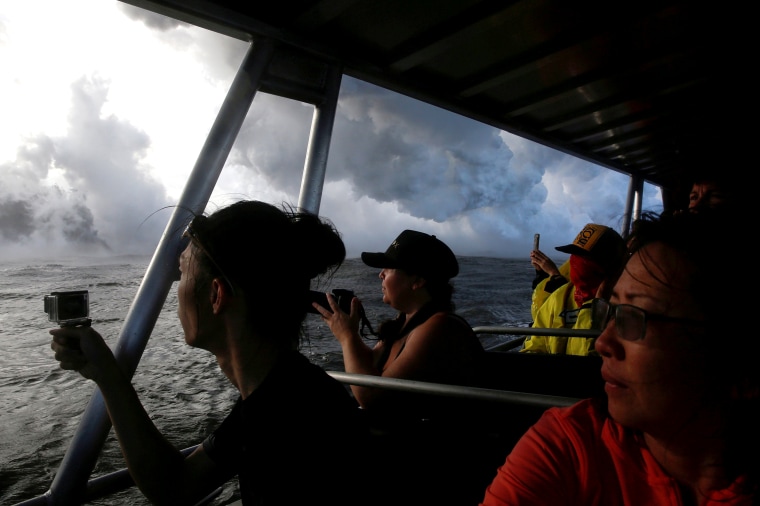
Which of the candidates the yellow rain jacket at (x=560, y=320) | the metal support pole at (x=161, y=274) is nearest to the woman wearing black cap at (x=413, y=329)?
the metal support pole at (x=161, y=274)

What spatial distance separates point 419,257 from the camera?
86.8 inches

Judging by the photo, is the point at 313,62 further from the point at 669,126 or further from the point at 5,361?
the point at 5,361

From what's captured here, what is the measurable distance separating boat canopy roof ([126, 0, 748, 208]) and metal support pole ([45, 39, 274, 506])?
0.43 feet

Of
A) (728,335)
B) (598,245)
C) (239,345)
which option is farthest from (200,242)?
(598,245)

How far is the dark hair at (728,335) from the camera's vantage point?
766mm

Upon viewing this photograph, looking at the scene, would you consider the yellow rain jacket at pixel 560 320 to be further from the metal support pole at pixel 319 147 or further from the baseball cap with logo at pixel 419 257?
the metal support pole at pixel 319 147

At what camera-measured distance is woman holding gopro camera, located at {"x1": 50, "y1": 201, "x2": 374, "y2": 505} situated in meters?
1.12

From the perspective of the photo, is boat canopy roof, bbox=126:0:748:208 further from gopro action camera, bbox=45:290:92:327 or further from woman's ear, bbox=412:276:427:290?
gopro action camera, bbox=45:290:92:327

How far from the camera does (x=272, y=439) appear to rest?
1044 millimetres

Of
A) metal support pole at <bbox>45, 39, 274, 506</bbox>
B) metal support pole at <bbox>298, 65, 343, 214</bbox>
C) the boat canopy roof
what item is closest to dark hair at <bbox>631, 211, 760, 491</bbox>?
the boat canopy roof

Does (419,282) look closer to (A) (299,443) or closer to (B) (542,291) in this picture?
(A) (299,443)

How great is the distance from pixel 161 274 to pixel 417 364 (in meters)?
1.02

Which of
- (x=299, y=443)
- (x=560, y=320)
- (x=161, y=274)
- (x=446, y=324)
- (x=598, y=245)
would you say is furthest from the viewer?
(x=560, y=320)

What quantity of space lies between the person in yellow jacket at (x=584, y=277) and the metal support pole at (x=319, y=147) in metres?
1.47
